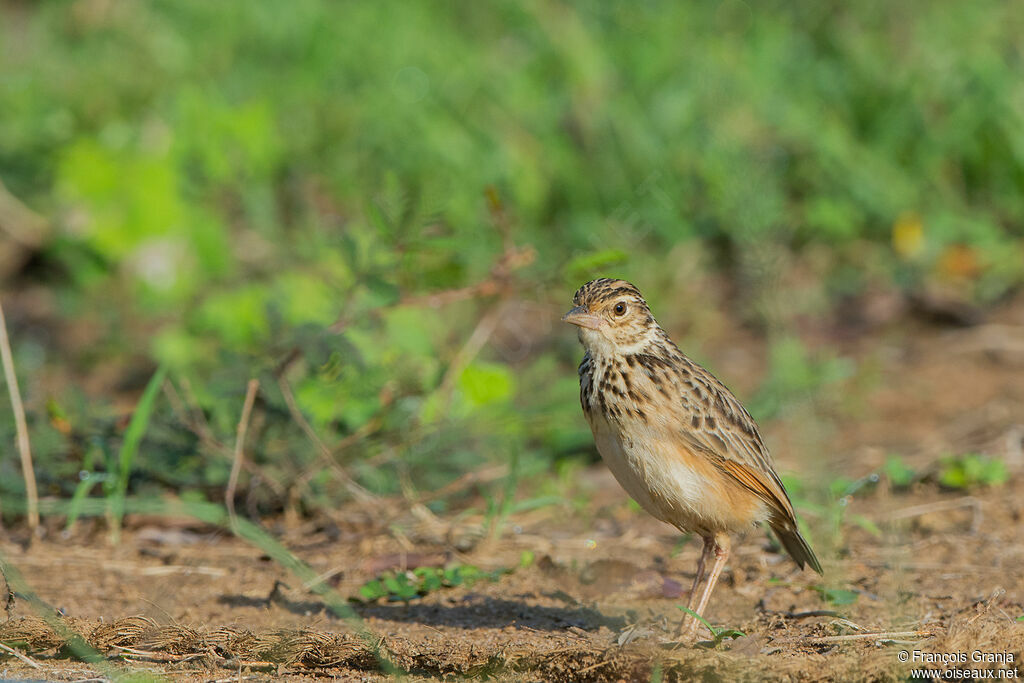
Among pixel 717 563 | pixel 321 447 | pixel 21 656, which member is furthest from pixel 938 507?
pixel 21 656

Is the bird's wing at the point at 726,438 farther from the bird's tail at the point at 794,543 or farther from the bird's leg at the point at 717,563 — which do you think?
the bird's leg at the point at 717,563

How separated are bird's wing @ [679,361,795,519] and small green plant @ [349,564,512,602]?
1181 mm

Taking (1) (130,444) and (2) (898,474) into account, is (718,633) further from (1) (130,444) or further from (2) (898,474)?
(1) (130,444)

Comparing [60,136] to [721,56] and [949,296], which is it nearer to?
[721,56]

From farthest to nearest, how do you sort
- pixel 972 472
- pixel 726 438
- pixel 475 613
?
Answer: pixel 972 472, pixel 475 613, pixel 726 438

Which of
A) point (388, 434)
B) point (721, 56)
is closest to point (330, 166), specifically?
point (721, 56)

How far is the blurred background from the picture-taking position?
5.95 metres

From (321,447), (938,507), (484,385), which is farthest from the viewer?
(484,385)

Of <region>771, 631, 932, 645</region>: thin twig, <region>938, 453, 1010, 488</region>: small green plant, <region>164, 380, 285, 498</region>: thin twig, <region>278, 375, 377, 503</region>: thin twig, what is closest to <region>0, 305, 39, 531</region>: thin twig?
<region>164, 380, 285, 498</region>: thin twig

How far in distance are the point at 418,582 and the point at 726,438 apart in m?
1.44

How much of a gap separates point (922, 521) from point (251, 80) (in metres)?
7.09

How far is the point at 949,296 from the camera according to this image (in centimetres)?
823

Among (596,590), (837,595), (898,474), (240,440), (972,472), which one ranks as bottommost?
(596,590)

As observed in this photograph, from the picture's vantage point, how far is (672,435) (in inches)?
173
